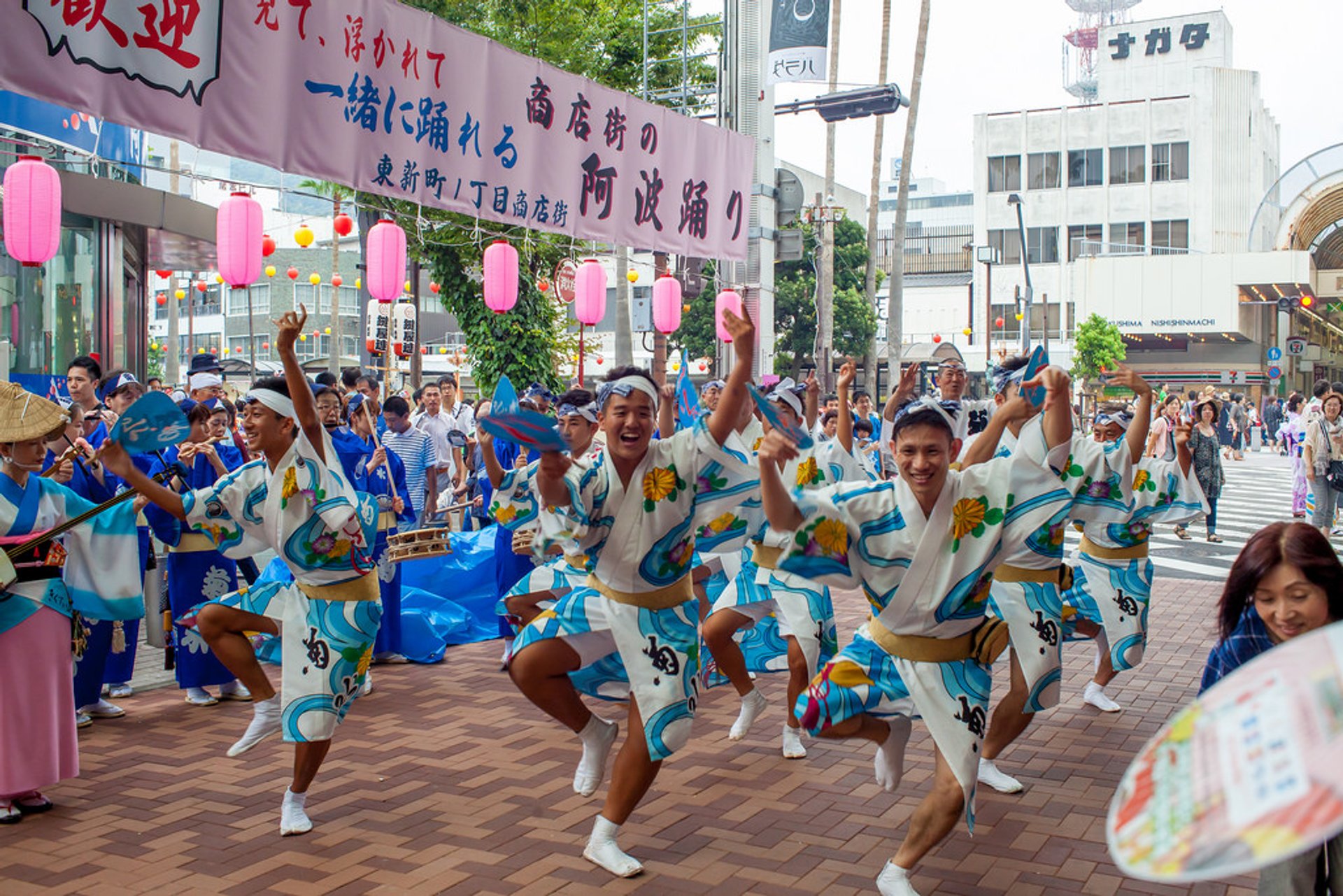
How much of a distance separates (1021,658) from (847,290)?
29.8 m

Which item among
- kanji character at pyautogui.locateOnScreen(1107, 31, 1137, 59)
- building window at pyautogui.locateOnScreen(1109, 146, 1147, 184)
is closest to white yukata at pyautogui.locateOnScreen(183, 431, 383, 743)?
building window at pyautogui.locateOnScreen(1109, 146, 1147, 184)

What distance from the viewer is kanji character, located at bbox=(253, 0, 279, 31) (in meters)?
7.49

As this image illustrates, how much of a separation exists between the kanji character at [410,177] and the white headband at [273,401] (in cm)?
424

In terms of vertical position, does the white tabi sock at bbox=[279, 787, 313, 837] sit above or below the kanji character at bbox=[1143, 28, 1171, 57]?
below

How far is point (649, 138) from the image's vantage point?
36.5 feet

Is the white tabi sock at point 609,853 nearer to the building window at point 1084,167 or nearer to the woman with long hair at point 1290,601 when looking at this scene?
the woman with long hair at point 1290,601

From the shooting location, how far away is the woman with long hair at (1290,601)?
276 cm

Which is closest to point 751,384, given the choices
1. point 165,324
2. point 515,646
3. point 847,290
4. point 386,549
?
point 515,646

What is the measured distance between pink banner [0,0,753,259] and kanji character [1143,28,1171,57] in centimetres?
4160

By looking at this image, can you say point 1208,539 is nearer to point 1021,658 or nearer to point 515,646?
point 1021,658

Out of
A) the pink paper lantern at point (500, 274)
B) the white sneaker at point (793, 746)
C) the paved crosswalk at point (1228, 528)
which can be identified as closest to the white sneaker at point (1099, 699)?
the paved crosswalk at point (1228, 528)

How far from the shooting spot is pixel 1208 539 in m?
14.0

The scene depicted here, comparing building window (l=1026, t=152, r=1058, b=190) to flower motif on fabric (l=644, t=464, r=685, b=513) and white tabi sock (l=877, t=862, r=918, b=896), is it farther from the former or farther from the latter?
white tabi sock (l=877, t=862, r=918, b=896)

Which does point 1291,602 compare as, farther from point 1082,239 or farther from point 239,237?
point 1082,239
